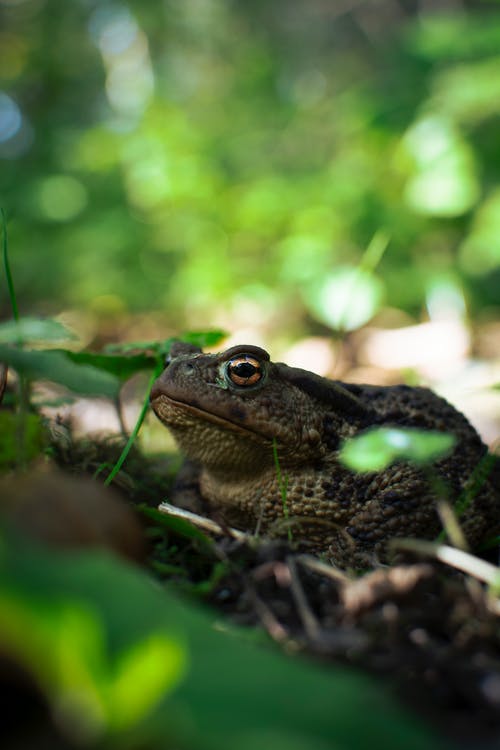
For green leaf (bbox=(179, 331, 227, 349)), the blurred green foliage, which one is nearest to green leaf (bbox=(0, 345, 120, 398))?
green leaf (bbox=(179, 331, 227, 349))

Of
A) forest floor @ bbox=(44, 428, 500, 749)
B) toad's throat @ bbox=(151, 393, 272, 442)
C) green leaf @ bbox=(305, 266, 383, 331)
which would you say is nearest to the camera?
forest floor @ bbox=(44, 428, 500, 749)

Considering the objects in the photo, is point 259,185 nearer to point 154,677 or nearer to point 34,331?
point 34,331

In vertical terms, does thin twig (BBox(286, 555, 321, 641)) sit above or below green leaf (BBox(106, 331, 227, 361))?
below

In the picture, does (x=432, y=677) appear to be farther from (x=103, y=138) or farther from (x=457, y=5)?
(x=457, y=5)

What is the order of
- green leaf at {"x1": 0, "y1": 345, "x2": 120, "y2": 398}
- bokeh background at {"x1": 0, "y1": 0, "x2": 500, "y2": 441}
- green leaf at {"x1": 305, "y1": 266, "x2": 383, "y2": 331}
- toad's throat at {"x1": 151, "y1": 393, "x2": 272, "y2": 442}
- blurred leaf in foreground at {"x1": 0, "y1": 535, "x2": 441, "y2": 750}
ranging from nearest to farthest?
1. blurred leaf in foreground at {"x1": 0, "y1": 535, "x2": 441, "y2": 750}
2. green leaf at {"x1": 0, "y1": 345, "x2": 120, "y2": 398}
3. toad's throat at {"x1": 151, "y1": 393, "x2": 272, "y2": 442}
4. green leaf at {"x1": 305, "y1": 266, "x2": 383, "y2": 331}
5. bokeh background at {"x1": 0, "y1": 0, "x2": 500, "y2": 441}

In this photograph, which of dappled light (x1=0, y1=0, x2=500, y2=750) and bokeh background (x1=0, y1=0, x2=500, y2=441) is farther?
bokeh background (x1=0, y1=0, x2=500, y2=441)

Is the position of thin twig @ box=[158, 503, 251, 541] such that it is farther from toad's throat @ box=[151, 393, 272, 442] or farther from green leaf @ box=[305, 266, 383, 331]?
green leaf @ box=[305, 266, 383, 331]
